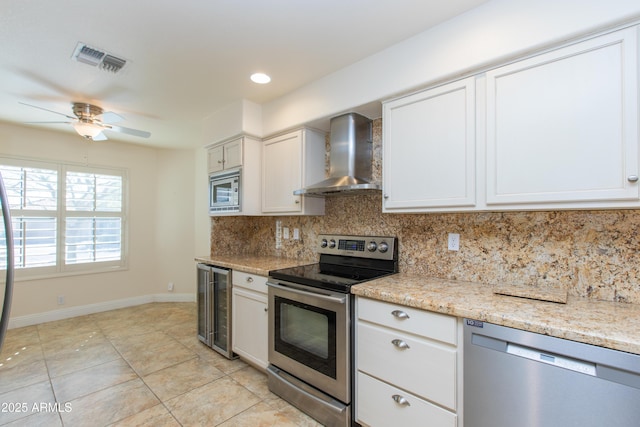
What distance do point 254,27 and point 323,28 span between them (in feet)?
1.42

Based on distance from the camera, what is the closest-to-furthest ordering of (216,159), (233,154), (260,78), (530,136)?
(530,136) < (260,78) < (233,154) < (216,159)

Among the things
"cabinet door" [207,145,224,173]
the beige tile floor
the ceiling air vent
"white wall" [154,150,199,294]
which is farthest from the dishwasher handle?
"white wall" [154,150,199,294]

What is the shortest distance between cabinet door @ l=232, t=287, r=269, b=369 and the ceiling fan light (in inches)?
84.2

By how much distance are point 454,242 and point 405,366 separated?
91 cm

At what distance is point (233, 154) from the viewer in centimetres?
303

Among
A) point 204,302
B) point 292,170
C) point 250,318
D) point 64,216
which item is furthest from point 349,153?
point 64,216

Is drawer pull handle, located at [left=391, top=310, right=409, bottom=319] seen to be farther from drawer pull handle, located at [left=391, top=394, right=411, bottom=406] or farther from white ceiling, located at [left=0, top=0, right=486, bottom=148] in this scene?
white ceiling, located at [left=0, top=0, right=486, bottom=148]

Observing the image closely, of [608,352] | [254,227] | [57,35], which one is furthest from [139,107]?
[608,352]

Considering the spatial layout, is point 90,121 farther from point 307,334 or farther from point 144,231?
point 307,334

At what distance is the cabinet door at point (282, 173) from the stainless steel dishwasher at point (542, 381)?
181cm

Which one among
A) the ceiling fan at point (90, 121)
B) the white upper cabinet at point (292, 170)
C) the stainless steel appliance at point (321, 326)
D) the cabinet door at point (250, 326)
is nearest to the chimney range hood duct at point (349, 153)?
the white upper cabinet at point (292, 170)

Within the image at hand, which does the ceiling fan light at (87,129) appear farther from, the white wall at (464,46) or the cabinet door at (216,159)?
the white wall at (464,46)

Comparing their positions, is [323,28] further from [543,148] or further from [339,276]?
[339,276]

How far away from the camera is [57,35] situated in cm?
187
